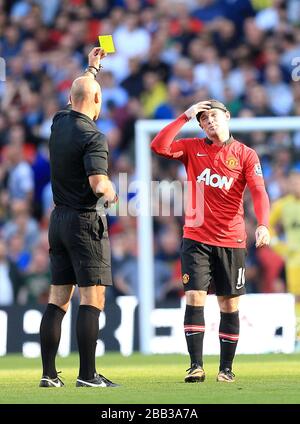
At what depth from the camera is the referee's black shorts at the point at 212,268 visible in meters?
9.89

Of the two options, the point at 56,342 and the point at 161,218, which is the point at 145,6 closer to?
the point at 161,218

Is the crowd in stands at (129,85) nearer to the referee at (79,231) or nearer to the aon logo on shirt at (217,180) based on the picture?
the aon logo on shirt at (217,180)

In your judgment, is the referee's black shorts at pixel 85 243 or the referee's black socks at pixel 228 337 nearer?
the referee's black shorts at pixel 85 243

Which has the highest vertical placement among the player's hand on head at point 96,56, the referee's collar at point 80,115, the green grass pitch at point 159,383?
the player's hand on head at point 96,56

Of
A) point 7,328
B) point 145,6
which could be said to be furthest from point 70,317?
point 145,6

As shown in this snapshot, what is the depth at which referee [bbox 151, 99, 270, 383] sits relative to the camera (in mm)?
9891

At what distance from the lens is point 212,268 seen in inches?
396

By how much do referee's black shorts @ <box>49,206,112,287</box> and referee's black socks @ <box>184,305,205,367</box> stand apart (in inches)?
40.4

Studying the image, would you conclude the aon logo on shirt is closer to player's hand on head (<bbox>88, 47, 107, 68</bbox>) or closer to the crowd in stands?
player's hand on head (<bbox>88, 47, 107, 68</bbox>)

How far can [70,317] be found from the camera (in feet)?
48.9

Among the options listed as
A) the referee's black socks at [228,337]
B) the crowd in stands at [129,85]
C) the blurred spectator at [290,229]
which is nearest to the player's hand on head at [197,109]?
the referee's black socks at [228,337]

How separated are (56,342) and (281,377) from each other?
6.86 feet

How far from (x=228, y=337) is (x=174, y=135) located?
5.58 feet
